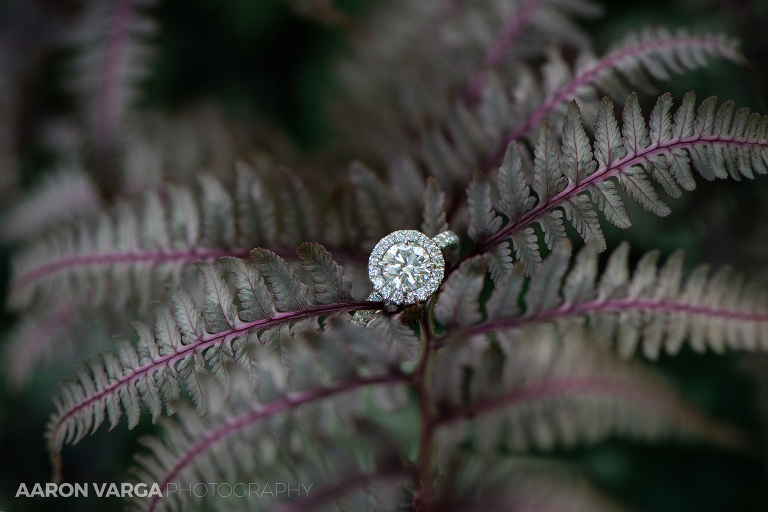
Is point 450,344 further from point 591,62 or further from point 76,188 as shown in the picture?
point 76,188

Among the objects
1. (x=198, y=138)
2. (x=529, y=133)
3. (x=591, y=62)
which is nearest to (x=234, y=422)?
(x=529, y=133)

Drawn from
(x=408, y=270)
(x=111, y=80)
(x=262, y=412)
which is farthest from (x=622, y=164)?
(x=111, y=80)

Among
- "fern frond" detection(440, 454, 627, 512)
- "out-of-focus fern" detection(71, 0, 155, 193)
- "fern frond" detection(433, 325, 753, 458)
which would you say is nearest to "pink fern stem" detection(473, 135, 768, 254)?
"fern frond" detection(433, 325, 753, 458)

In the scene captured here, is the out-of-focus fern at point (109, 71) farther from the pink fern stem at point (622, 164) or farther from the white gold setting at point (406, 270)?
the pink fern stem at point (622, 164)

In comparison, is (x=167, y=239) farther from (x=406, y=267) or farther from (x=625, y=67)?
(x=625, y=67)

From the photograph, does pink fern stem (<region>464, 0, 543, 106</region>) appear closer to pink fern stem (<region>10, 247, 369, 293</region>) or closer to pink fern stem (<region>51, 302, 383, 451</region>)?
pink fern stem (<region>10, 247, 369, 293</region>)

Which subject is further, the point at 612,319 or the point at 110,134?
the point at 110,134
